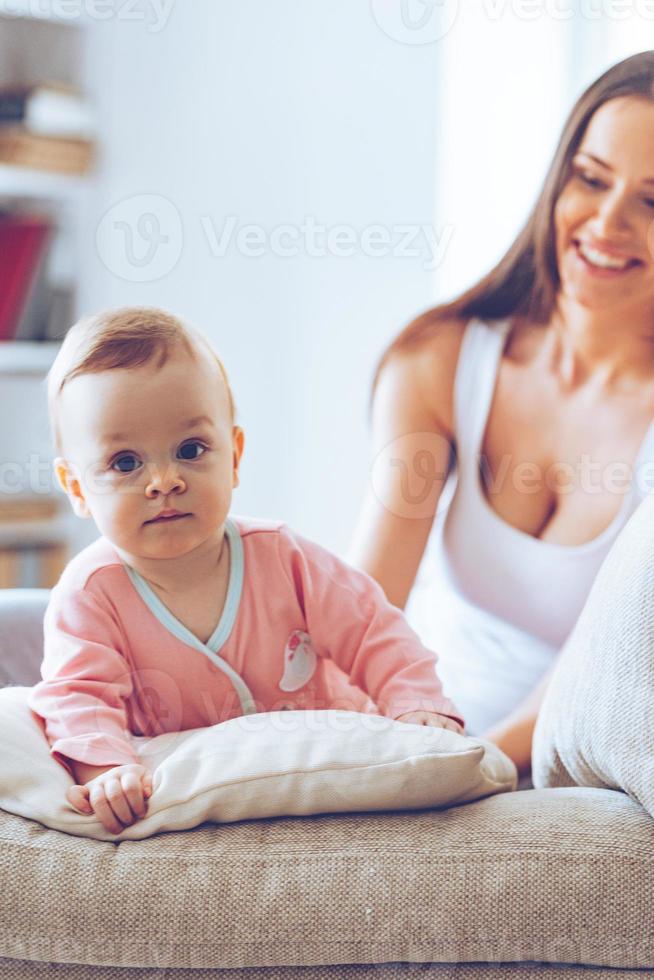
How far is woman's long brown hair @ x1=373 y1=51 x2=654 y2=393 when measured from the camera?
1432 mm

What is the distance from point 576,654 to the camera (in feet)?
3.30

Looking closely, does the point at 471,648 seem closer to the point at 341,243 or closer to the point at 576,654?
the point at 576,654

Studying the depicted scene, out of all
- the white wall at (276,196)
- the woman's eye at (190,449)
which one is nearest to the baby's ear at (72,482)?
the woman's eye at (190,449)

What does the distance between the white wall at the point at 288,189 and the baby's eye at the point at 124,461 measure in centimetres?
132

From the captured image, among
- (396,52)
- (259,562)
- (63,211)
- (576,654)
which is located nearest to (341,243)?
(396,52)

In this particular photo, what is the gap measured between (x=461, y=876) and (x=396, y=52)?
1.86 meters

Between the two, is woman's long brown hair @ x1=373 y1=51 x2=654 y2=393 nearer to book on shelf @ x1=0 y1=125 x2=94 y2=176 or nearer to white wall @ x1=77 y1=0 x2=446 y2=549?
white wall @ x1=77 y1=0 x2=446 y2=549

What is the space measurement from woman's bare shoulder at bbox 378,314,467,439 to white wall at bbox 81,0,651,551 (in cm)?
73

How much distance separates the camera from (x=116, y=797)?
90cm
